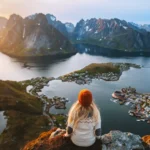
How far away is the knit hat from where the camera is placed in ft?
45.3

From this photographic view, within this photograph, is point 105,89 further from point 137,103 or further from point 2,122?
point 2,122

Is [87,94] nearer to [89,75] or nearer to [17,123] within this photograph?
[17,123]

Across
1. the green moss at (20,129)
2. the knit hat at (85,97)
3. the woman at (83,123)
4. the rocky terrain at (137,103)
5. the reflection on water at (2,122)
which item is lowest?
the rocky terrain at (137,103)

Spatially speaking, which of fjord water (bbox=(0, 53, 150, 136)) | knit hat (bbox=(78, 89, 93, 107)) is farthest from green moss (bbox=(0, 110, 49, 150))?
knit hat (bbox=(78, 89, 93, 107))

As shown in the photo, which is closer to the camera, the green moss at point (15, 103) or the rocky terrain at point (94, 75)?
the green moss at point (15, 103)

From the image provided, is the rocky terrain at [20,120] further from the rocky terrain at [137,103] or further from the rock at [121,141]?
the rock at [121,141]

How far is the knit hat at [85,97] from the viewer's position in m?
13.8

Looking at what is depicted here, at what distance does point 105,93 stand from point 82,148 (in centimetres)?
8531

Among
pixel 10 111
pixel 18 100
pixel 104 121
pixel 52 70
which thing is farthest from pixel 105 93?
pixel 52 70

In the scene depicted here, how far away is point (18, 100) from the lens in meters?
76.3

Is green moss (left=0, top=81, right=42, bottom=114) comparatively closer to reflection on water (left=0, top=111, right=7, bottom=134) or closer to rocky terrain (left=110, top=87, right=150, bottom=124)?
reflection on water (left=0, top=111, right=7, bottom=134)

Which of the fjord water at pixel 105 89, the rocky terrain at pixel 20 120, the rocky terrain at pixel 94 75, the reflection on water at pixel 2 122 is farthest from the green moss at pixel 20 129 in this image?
the rocky terrain at pixel 94 75

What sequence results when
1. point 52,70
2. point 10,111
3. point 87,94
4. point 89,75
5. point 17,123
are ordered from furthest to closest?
point 52,70 < point 89,75 < point 10,111 < point 17,123 < point 87,94

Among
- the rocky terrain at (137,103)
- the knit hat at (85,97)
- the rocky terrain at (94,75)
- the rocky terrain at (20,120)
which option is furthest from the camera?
the rocky terrain at (94,75)
